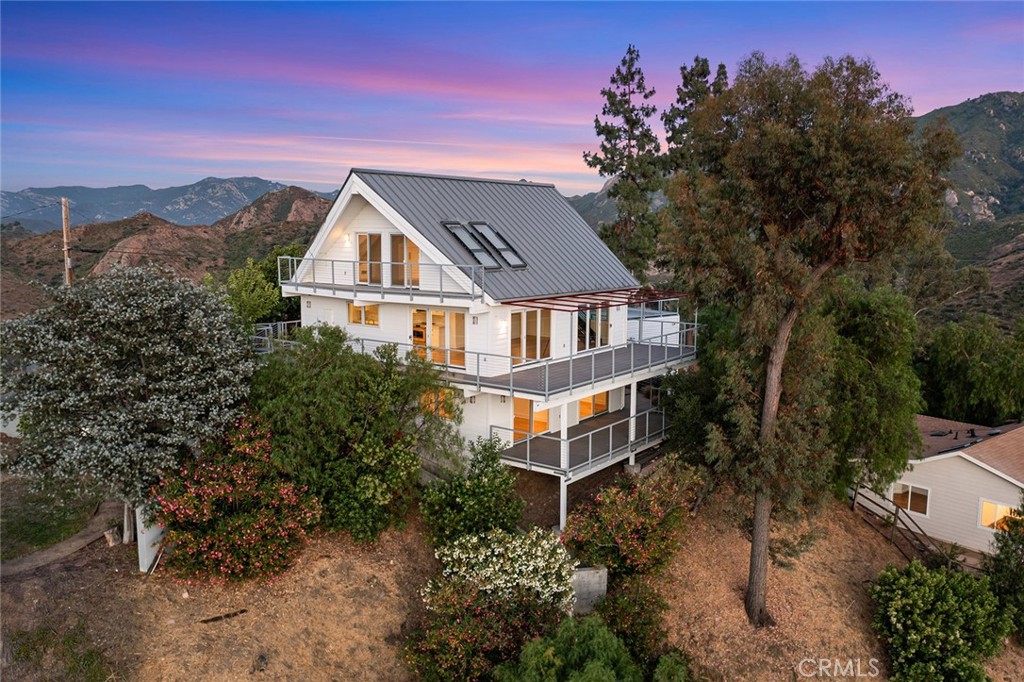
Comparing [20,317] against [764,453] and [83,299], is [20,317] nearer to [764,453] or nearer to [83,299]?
[83,299]

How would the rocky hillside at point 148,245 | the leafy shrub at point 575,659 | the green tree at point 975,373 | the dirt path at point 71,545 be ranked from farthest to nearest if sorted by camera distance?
1. the rocky hillside at point 148,245
2. the green tree at point 975,373
3. the dirt path at point 71,545
4. the leafy shrub at point 575,659

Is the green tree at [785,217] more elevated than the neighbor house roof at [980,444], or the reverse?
the green tree at [785,217]

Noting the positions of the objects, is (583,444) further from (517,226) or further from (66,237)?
(66,237)

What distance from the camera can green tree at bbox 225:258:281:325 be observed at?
3325cm

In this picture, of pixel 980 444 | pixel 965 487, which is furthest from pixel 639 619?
pixel 980 444

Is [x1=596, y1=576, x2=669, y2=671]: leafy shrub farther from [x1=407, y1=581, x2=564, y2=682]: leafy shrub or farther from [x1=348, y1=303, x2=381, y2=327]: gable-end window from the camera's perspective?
[x1=348, y1=303, x2=381, y2=327]: gable-end window

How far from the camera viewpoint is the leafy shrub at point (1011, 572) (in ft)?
72.1

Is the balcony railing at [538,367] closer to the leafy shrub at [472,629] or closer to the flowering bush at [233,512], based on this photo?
the flowering bush at [233,512]

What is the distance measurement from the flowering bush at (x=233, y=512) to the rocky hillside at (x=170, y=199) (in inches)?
2431

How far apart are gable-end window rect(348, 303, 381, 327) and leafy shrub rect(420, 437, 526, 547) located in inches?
303

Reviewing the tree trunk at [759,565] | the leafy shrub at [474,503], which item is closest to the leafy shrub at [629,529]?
the leafy shrub at [474,503]

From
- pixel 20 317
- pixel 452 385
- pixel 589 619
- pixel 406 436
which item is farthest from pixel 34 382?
pixel 589 619

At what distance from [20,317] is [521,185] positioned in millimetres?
19518

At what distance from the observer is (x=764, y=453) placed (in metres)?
20.3
